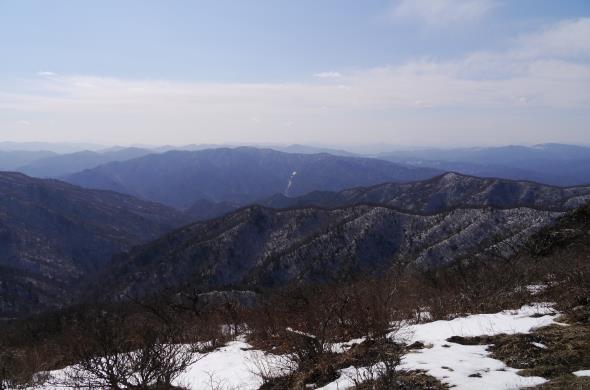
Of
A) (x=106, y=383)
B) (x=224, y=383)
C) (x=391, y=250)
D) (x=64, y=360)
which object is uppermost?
(x=106, y=383)

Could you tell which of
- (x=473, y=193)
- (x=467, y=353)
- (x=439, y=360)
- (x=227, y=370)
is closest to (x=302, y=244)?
(x=473, y=193)

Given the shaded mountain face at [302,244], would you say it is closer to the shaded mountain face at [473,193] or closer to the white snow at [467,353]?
the shaded mountain face at [473,193]

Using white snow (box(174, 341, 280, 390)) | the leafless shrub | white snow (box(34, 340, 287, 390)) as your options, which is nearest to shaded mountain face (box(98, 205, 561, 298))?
white snow (box(174, 341, 280, 390))

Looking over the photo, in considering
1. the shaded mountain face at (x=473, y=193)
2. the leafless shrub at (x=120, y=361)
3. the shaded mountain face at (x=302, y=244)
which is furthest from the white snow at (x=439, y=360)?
the shaded mountain face at (x=473, y=193)

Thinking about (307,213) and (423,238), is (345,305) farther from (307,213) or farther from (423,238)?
(307,213)

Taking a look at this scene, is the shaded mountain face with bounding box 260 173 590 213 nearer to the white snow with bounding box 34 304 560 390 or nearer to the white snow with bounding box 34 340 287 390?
the white snow with bounding box 34 340 287 390

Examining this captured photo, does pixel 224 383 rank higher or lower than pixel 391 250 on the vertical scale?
higher

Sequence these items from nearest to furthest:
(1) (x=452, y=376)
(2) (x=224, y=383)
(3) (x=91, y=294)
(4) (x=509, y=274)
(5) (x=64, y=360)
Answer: (1) (x=452, y=376)
(2) (x=224, y=383)
(5) (x=64, y=360)
(4) (x=509, y=274)
(3) (x=91, y=294)

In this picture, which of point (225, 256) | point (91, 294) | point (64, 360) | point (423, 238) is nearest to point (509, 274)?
point (64, 360)
